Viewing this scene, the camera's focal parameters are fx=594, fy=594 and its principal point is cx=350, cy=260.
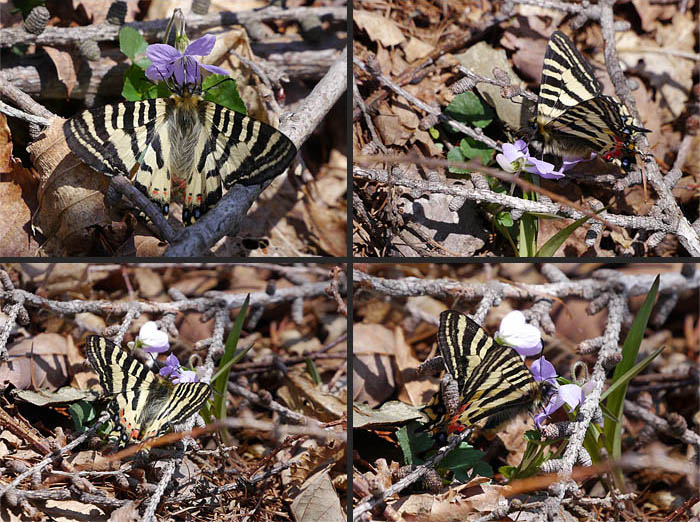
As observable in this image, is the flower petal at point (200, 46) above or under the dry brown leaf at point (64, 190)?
above

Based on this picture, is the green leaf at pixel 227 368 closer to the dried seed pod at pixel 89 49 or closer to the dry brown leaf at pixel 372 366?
the dry brown leaf at pixel 372 366

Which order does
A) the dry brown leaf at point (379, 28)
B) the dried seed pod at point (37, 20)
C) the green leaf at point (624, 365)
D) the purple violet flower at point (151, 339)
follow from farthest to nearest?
1. the dry brown leaf at point (379, 28)
2. the dried seed pod at point (37, 20)
3. the purple violet flower at point (151, 339)
4. the green leaf at point (624, 365)

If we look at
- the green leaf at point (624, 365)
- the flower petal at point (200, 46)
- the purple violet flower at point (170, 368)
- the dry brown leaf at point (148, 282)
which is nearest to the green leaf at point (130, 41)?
the flower petal at point (200, 46)

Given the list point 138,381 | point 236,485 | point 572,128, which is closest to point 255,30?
point 572,128

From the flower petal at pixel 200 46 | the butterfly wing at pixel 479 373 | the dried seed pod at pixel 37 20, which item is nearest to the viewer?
the butterfly wing at pixel 479 373

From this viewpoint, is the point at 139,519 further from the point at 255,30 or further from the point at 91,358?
the point at 255,30

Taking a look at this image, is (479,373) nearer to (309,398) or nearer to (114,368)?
(309,398)

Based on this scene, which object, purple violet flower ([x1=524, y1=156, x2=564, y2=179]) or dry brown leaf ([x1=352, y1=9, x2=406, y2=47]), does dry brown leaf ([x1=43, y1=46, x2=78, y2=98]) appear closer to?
dry brown leaf ([x1=352, y1=9, x2=406, y2=47])
